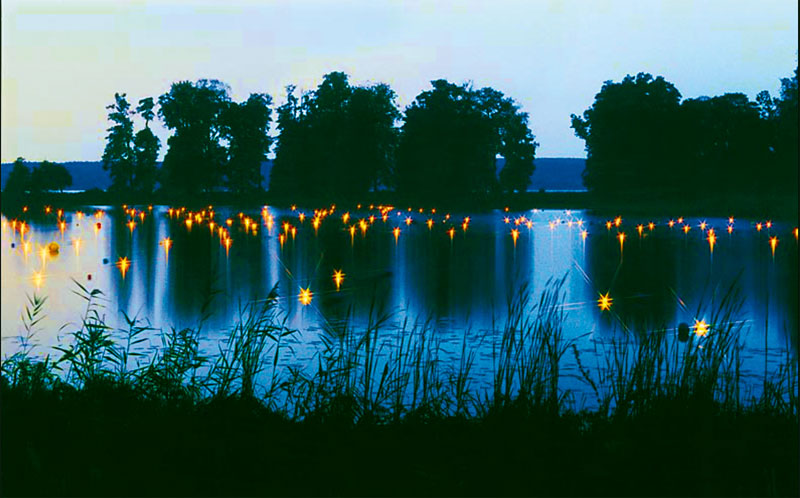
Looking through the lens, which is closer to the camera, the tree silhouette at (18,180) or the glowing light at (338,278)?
the glowing light at (338,278)

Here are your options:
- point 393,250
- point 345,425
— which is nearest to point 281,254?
point 393,250

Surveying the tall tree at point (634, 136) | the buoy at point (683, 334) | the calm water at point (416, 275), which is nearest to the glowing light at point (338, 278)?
the calm water at point (416, 275)

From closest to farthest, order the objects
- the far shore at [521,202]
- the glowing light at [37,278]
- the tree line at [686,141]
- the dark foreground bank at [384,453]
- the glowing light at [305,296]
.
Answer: the dark foreground bank at [384,453] → the glowing light at [305,296] → the glowing light at [37,278] → the far shore at [521,202] → the tree line at [686,141]

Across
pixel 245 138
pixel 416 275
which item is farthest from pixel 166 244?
pixel 245 138

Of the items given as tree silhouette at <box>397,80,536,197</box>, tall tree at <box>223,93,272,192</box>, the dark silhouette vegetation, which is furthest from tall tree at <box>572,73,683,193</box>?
the dark silhouette vegetation

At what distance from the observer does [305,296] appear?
16.6 metres

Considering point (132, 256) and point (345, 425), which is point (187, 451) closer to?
point (345, 425)

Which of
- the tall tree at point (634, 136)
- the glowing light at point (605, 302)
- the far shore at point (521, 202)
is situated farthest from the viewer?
the tall tree at point (634, 136)

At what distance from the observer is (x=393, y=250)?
27766 millimetres

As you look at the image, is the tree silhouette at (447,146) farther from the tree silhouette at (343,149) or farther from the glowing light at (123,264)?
the glowing light at (123,264)

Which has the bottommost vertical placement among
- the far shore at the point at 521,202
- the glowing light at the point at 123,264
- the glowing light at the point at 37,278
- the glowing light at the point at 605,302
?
the glowing light at the point at 37,278

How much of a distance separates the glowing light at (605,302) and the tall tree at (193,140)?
68.1 metres

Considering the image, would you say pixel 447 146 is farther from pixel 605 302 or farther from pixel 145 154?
pixel 605 302

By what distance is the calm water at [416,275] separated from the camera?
13.7 meters
